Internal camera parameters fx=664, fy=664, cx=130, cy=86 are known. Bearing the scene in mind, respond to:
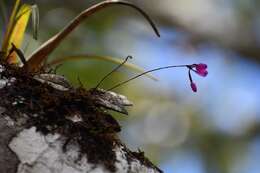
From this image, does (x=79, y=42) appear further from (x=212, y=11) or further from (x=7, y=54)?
(x=7, y=54)

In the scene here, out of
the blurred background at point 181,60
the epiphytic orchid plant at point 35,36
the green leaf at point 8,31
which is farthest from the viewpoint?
the blurred background at point 181,60

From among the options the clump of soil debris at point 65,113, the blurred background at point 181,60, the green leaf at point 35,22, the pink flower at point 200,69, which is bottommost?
the clump of soil debris at point 65,113

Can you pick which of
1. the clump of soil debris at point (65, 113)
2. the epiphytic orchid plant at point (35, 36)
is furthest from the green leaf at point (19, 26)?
the clump of soil debris at point (65, 113)

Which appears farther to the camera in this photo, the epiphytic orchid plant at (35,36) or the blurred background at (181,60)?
the blurred background at (181,60)

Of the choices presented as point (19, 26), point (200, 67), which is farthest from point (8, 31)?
point (200, 67)

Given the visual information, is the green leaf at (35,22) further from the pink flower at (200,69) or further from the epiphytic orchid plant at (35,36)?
the pink flower at (200,69)

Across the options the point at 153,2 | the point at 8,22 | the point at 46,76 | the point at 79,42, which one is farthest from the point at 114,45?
the point at 46,76

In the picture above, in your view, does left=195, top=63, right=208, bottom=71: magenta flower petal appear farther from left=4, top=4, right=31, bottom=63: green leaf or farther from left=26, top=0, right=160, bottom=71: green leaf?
left=4, top=4, right=31, bottom=63: green leaf

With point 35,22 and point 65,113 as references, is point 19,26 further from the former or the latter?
point 65,113

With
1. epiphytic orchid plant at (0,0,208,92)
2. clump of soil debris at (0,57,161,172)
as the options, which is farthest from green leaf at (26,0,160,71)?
clump of soil debris at (0,57,161,172)
